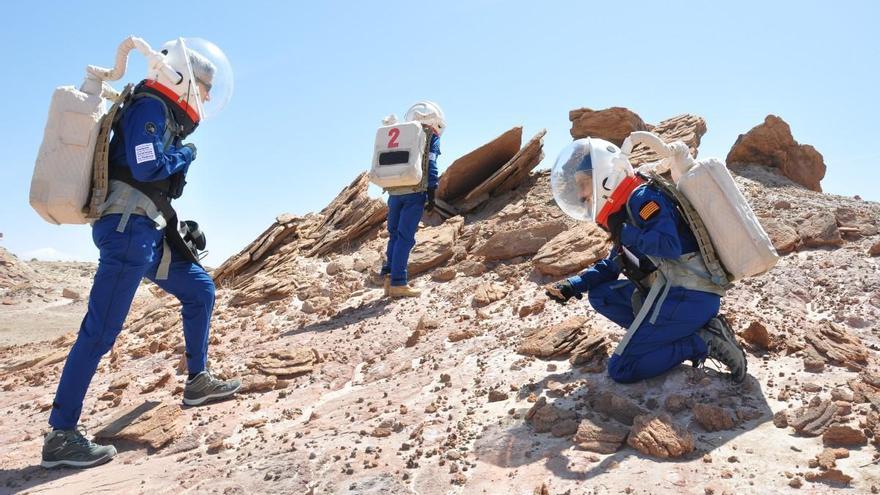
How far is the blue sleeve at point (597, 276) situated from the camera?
16.1 feet

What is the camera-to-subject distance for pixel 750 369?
4332 mm

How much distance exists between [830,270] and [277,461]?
521 centimetres

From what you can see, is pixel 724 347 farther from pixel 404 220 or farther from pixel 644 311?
pixel 404 220

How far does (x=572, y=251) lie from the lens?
23.5ft

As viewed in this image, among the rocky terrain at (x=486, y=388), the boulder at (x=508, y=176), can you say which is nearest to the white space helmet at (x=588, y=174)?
the rocky terrain at (x=486, y=388)

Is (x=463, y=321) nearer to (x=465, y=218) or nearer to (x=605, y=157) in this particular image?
(x=605, y=157)

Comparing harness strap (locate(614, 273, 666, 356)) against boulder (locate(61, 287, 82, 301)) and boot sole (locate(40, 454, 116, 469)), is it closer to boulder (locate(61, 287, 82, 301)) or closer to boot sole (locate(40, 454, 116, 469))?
boot sole (locate(40, 454, 116, 469))

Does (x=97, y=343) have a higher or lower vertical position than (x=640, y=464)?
higher

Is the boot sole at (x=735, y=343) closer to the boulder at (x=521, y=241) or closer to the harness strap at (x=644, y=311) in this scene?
the harness strap at (x=644, y=311)

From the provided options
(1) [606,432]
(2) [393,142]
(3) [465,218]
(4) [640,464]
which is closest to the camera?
(4) [640,464]

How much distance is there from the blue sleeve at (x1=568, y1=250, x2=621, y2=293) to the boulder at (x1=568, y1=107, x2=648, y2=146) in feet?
20.4

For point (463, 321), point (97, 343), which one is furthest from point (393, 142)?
point (97, 343)

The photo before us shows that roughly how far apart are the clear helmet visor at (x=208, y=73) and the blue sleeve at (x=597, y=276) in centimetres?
302

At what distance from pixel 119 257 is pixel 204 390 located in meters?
1.39
